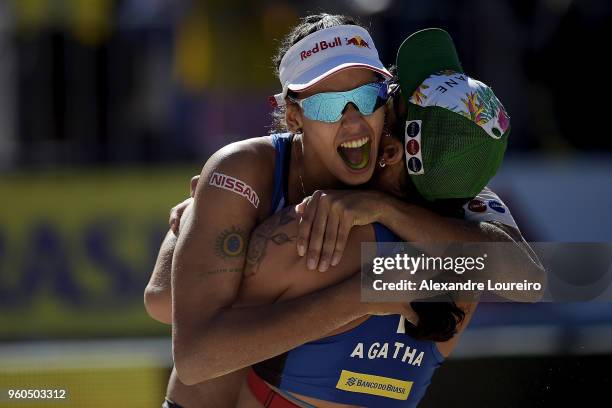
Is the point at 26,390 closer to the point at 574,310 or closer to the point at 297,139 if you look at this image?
the point at 297,139

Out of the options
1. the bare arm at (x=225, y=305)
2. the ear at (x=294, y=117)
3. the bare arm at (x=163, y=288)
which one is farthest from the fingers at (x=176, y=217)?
the ear at (x=294, y=117)

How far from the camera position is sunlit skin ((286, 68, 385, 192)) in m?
3.57

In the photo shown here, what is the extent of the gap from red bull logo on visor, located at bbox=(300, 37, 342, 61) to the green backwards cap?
0.90 ft

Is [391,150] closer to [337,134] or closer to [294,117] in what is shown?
[337,134]

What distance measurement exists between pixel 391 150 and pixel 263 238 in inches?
21.0

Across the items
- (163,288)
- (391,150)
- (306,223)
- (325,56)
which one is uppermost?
(325,56)

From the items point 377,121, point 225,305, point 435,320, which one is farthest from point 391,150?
point 225,305

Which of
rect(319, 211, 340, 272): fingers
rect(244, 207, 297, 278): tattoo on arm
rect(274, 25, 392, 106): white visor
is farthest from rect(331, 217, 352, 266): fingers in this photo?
rect(274, 25, 392, 106): white visor

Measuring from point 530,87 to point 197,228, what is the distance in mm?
6451

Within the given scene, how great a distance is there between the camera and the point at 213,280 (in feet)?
11.1

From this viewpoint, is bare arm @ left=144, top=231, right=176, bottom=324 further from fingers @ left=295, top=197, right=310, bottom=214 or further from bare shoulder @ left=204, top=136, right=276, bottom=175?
fingers @ left=295, top=197, right=310, bottom=214

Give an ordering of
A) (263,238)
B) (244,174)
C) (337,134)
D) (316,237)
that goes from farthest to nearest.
Answer: 1. (337,134)
2. (244,174)
3. (263,238)
4. (316,237)

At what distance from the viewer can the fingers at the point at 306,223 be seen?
3303 mm

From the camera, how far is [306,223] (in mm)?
3330
